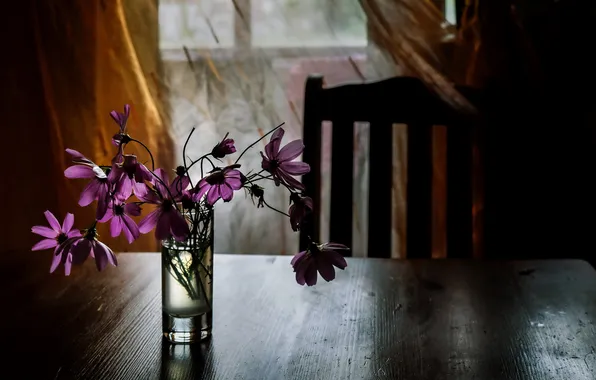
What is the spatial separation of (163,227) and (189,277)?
10 cm

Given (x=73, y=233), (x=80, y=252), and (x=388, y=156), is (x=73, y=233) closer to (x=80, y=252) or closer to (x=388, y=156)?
(x=80, y=252)

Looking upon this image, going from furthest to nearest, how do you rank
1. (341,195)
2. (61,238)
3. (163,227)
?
(341,195)
(61,238)
(163,227)

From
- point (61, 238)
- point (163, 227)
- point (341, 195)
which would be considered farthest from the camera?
point (341, 195)

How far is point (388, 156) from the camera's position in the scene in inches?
50.5

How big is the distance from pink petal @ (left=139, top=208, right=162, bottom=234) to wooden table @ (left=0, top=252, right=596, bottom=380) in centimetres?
14

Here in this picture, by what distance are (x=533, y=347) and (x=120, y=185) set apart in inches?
18.7

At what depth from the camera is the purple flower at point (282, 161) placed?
2.28 ft

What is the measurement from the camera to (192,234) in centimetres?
71

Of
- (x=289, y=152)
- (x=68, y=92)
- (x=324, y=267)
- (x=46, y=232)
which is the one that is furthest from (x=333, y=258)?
(x=68, y=92)

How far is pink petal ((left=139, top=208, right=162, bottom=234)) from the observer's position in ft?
2.18

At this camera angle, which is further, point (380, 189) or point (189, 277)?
point (380, 189)

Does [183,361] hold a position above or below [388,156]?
below

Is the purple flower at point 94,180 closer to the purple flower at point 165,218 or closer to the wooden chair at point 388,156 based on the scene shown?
the purple flower at point 165,218

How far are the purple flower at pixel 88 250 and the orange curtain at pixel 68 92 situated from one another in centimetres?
98
